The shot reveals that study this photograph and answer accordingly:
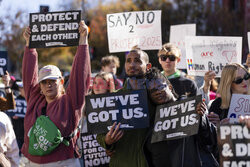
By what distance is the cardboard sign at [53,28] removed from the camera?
514 cm

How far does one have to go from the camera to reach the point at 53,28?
528 centimetres

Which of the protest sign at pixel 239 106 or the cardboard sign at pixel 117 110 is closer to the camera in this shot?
the cardboard sign at pixel 117 110

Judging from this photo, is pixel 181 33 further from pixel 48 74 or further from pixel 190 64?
pixel 48 74

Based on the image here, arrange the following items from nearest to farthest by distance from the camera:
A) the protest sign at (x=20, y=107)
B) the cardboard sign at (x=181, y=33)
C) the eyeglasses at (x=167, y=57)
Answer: the eyeglasses at (x=167, y=57)
the cardboard sign at (x=181, y=33)
the protest sign at (x=20, y=107)

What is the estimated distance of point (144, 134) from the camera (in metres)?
4.07

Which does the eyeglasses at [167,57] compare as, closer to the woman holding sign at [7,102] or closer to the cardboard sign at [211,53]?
the cardboard sign at [211,53]

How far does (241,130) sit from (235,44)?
298 centimetres

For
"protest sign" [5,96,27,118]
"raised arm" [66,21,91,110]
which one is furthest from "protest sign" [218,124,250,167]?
"protest sign" [5,96,27,118]

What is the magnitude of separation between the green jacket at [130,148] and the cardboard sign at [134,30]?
9.53 ft

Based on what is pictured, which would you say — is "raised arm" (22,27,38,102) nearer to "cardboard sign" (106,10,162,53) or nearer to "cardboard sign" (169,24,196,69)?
"cardboard sign" (106,10,162,53)

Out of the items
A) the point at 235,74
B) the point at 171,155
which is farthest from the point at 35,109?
the point at 235,74

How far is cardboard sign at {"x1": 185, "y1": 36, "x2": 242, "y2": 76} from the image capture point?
6.33 meters

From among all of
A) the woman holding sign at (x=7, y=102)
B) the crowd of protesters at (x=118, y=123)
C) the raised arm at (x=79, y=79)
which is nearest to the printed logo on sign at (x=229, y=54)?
the crowd of protesters at (x=118, y=123)

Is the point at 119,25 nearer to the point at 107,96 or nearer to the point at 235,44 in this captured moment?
the point at 235,44
